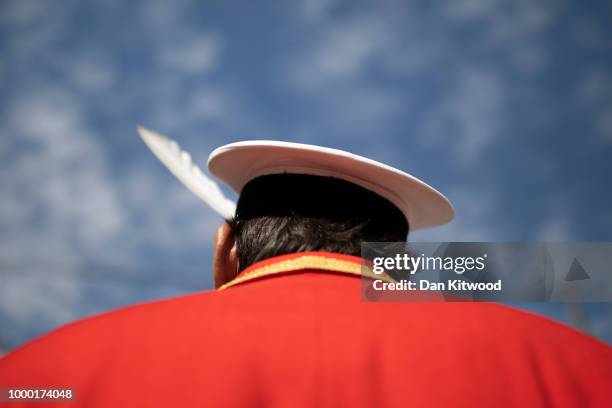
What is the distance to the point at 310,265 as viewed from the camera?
1623 millimetres

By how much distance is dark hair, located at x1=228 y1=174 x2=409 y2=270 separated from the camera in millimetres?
1849

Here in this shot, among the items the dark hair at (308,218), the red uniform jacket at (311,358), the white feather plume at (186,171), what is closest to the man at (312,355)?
the red uniform jacket at (311,358)

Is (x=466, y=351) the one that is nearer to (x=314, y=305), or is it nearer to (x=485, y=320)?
(x=485, y=320)

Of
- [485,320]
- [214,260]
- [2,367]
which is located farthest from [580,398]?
[214,260]

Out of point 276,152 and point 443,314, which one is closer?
point 443,314

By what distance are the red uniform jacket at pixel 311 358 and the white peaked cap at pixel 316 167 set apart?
0.79 meters

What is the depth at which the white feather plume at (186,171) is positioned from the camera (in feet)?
9.38

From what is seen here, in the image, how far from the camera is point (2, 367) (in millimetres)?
1200

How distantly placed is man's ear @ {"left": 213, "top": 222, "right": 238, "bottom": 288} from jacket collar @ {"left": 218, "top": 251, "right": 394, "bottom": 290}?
532 millimetres

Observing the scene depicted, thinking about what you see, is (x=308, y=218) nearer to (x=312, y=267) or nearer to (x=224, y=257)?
(x=312, y=267)

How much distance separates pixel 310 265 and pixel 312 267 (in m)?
0.01

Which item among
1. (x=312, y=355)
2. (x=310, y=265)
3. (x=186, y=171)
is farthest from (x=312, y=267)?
(x=186, y=171)

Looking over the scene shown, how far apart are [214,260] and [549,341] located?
4.45 feet

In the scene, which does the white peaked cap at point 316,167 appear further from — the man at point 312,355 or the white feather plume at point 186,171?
the man at point 312,355
